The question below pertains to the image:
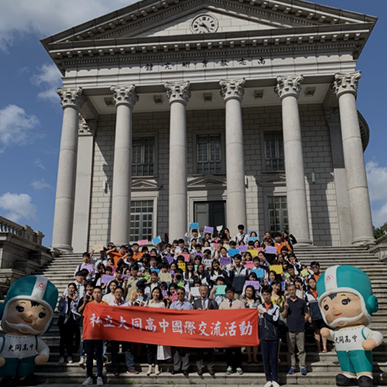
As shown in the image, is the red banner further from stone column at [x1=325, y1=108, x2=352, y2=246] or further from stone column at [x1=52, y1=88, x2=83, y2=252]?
stone column at [x1=325, y1=108, x2=352, y2=246]

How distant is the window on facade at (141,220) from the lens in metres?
26.2

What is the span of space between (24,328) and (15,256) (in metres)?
8.70

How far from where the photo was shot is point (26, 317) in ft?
28.8

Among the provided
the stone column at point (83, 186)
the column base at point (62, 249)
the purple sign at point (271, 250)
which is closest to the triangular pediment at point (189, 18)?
the stone column at point (83, 186)

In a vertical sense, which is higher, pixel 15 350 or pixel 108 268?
pixel 108 268

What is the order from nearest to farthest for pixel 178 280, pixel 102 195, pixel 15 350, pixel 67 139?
pixel 15 350, pixel 178 280, pixel 67 139, pixel 102 195

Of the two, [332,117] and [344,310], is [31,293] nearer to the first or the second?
[344,310]

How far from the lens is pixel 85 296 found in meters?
10.2

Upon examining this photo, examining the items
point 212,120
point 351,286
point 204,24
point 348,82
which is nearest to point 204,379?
point 351,286

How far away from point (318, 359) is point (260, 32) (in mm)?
18148

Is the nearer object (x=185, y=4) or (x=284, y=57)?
(x=284, y=57)

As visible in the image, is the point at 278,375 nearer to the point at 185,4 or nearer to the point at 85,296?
the point at 85,296

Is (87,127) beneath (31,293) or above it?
above

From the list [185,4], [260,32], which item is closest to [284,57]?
[260,32]
